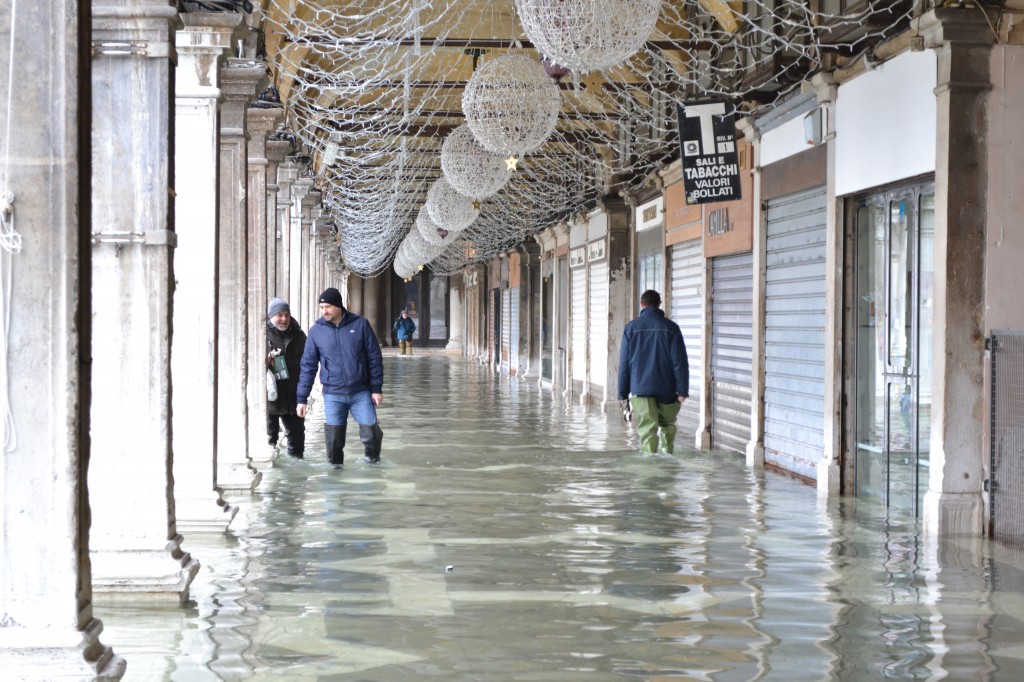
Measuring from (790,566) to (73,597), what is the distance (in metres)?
4.07

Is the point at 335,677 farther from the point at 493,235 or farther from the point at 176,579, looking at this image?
the point at 493,235

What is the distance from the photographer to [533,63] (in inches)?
424

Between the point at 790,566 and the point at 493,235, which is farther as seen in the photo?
the point at 493,235

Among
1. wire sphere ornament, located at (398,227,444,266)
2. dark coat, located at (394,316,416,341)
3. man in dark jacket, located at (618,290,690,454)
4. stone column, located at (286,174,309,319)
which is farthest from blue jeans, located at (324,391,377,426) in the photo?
dark coat, located at (394,316,416,341)

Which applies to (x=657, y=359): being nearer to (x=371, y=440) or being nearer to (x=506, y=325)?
(x=371, y=440)

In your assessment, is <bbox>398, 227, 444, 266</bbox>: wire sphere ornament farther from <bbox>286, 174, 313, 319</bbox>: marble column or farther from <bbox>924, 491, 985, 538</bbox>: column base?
<bbox>924, 491, 985, 538</bbox>: column base

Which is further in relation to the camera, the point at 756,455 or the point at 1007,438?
the point at 756,455

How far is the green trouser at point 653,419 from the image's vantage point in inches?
499

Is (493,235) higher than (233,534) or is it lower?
higher

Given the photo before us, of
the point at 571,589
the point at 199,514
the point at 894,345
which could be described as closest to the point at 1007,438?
the point at 894,345

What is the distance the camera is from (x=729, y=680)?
4910 millimetres

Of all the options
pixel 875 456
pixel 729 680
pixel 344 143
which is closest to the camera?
pixel 729 680

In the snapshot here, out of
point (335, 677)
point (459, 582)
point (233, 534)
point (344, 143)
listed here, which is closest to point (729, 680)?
point (335, 677)

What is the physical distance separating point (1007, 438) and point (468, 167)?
6.75 m
